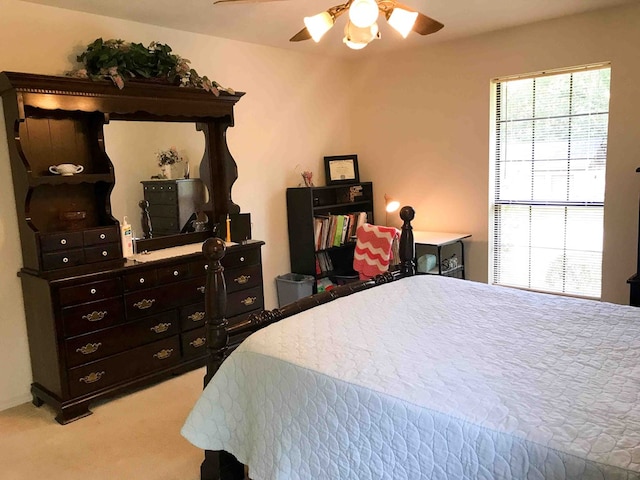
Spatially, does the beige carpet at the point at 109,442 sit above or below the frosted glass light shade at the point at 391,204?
below

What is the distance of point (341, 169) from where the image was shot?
16.4 ft

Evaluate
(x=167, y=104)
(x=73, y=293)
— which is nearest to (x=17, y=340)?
(x=73, y=293)

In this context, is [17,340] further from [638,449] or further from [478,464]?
[638,449]

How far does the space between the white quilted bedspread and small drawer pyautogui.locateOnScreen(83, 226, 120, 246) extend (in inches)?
59.9

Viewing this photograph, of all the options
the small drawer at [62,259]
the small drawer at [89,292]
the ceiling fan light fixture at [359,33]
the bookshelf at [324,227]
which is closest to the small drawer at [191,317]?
the small drawer at [89,292]

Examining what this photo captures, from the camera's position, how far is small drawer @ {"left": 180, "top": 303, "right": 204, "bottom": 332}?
3469 millimetres

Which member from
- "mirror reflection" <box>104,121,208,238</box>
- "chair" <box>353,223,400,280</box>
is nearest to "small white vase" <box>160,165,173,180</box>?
"mirror reflection" <box>104,121,208,238</box>

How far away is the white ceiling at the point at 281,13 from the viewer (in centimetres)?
319

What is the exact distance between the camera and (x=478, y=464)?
139cm

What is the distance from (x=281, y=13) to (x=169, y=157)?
1.26 metres

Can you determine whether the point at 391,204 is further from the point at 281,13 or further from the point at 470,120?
the point at 281,13

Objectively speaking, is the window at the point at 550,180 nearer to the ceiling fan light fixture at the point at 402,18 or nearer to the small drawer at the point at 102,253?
the ceiling fan light fixture at the point at 402,18

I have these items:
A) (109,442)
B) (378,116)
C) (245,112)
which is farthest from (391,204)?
(109,442)

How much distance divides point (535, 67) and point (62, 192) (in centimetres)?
351
